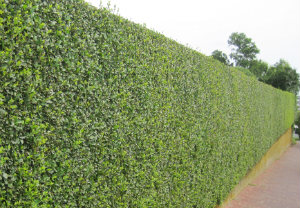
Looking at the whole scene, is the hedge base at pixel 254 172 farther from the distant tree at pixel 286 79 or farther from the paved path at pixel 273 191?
the distant tree at pixel 286 79

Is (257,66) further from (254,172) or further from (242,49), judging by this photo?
(254,172)

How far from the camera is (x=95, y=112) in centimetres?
277

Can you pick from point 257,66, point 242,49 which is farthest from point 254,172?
point 242,49

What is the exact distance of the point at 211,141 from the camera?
5871 millimetres

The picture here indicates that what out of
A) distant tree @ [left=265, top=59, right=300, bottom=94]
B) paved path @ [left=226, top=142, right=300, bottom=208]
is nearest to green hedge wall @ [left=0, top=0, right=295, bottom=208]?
paved path @ [left=226, top=142, right=300, bottom=208]

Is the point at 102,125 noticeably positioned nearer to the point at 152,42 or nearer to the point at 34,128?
the point at 34,128

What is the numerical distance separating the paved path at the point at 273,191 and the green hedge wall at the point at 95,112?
3.53m

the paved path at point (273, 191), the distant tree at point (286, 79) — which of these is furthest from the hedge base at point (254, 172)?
the distant tree at point (286, 79)

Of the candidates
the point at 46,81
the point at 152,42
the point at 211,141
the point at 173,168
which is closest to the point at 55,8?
the point at 46,81

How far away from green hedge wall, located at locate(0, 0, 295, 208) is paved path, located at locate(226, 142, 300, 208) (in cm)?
353

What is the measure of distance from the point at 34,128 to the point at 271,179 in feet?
37.8

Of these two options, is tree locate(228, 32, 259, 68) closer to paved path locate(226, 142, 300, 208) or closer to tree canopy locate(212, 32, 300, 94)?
tree canopy locate(212, 32, 300, 94)

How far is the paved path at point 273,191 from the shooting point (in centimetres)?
812

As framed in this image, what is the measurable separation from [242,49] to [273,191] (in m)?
55.4
